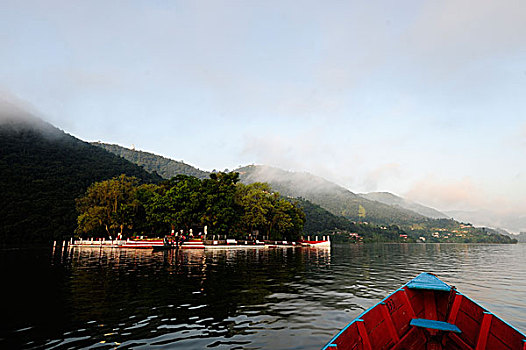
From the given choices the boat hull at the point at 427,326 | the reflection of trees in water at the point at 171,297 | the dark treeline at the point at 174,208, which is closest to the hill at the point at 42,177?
the dark treeline at the point at 174,208

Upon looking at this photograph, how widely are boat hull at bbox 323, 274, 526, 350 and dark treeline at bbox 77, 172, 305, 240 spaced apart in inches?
2238

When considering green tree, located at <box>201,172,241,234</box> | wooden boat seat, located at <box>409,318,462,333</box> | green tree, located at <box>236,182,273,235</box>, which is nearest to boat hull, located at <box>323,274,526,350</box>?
wooden boat seat, located at <box>409,318,462,333</box>

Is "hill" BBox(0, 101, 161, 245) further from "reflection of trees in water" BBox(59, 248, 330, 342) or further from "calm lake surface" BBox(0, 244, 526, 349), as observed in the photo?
"reflection of trees in water" BBox(59, 248, 330, 342)

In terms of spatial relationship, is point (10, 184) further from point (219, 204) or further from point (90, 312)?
point (90, 312)

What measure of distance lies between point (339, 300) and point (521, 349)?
8.81 meters

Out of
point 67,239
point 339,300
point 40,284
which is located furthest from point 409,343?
point 67,239

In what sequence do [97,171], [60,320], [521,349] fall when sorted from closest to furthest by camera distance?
[521,349] < [60,320] < [97,171]

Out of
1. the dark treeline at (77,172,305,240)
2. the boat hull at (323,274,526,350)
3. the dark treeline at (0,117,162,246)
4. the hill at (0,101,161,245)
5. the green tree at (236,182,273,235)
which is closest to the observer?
the boat hull at (323,274,526,350)

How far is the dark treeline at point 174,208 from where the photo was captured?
6462 centimetres

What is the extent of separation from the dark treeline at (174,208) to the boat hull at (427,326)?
2238 inches

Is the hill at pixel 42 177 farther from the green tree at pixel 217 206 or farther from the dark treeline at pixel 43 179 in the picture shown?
the green tree at pixel 217 206

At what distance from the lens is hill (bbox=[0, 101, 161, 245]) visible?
244ft

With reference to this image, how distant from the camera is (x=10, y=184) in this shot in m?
82.4

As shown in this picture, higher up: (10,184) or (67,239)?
(10,184)
